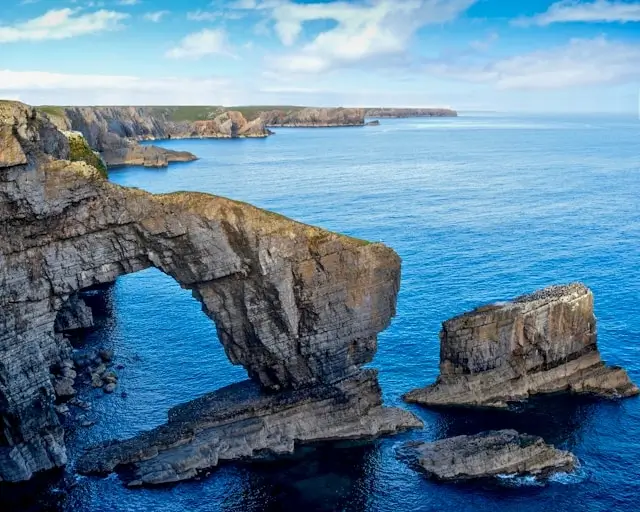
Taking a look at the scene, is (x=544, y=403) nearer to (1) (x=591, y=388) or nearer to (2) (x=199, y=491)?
(1) (x=591, y=388)

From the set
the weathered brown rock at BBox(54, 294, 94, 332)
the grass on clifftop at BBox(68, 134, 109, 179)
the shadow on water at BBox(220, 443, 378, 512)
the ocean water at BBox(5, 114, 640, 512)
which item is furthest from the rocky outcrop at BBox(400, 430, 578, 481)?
the grass on clifftop at BBox(68, 134, 109, 179)

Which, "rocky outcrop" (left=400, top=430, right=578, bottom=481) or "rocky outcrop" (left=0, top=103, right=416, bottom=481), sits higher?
"rocky outcrop" (left=0, top=103, right=416, bottom=481)

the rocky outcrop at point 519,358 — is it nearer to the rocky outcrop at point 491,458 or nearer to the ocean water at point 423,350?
the ocean water at point 423,350

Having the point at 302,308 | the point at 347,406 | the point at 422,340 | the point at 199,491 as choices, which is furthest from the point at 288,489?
the point at 422,340

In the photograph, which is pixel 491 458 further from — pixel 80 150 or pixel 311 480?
pixel 80 150

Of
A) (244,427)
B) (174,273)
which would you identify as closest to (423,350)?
(244,427)

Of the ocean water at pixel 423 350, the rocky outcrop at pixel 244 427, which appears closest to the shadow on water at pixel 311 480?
the ocean water at pixel 423 350

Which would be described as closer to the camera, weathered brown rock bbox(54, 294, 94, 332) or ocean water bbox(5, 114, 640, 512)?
Result: ocean water bbox(5, 114, 640, 512)

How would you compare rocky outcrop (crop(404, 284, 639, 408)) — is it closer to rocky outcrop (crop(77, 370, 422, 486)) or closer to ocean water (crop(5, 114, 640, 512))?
ocean water (crop(5, 114, 640, 512))
